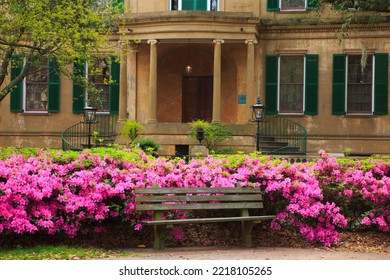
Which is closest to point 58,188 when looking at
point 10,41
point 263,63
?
point 10,41

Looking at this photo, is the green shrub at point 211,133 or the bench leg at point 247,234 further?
Result: the green shrub at point 211,133

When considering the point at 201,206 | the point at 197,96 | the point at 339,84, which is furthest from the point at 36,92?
the point at 201,206

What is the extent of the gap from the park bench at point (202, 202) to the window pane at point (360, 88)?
15682mm

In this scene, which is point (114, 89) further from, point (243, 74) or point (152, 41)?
point (243, 74)

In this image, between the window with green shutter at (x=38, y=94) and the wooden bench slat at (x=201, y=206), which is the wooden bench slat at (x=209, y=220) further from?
the window with green shutter at (x=38, y=94)

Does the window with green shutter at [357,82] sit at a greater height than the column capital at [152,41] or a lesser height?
lesser

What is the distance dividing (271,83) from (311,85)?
1.58 meters

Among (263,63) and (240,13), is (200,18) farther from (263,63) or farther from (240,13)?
(263,63)

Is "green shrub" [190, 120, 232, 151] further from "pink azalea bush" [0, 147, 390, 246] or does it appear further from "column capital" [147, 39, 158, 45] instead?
"pink azalea bush" [0, 147, 390, 246]

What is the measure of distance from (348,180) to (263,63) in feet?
49.5

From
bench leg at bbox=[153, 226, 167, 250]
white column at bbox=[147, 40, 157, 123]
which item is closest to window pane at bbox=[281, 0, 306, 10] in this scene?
white column at bbox=[147, 40, 157, 123]

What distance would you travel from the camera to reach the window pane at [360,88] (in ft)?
80.0

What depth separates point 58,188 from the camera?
366 inches

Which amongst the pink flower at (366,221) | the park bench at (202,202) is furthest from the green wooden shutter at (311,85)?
the park bench at (202,202)
